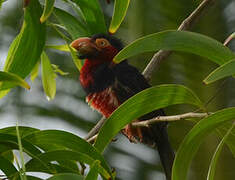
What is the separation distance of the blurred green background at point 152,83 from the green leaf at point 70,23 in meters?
1.21

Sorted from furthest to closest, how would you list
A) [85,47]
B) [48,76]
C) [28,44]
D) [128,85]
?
1. [128,85]
2. [85,47]
3. [48,76]
4. [28,44]

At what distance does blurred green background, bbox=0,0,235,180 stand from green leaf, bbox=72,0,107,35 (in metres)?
1.25

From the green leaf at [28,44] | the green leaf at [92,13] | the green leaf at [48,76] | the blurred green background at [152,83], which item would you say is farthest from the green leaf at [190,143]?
the blurred green background at [152,83]

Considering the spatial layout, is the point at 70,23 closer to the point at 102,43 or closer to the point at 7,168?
the point at 7,168

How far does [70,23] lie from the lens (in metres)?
2.07

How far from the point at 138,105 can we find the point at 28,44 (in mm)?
392

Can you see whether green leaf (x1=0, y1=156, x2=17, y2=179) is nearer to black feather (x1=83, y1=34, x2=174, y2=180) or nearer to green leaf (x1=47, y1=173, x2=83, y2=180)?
green leaf (x1=47, y1=173, x2=83, y2=180)

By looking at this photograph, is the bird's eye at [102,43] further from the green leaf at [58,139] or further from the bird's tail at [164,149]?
the green leaf at [58,139]

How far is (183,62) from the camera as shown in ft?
11.5

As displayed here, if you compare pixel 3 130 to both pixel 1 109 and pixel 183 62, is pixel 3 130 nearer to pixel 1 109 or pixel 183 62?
pixel 183 62

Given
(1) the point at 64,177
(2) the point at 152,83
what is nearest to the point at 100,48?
(2) the point at 152,83

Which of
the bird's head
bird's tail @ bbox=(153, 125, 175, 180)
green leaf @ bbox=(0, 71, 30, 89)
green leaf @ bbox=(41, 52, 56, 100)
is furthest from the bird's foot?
green leaf @ bbox=(0, 71, 30, 89)

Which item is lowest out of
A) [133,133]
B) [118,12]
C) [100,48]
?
[133,133]

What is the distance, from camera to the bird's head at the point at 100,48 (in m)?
2.78
